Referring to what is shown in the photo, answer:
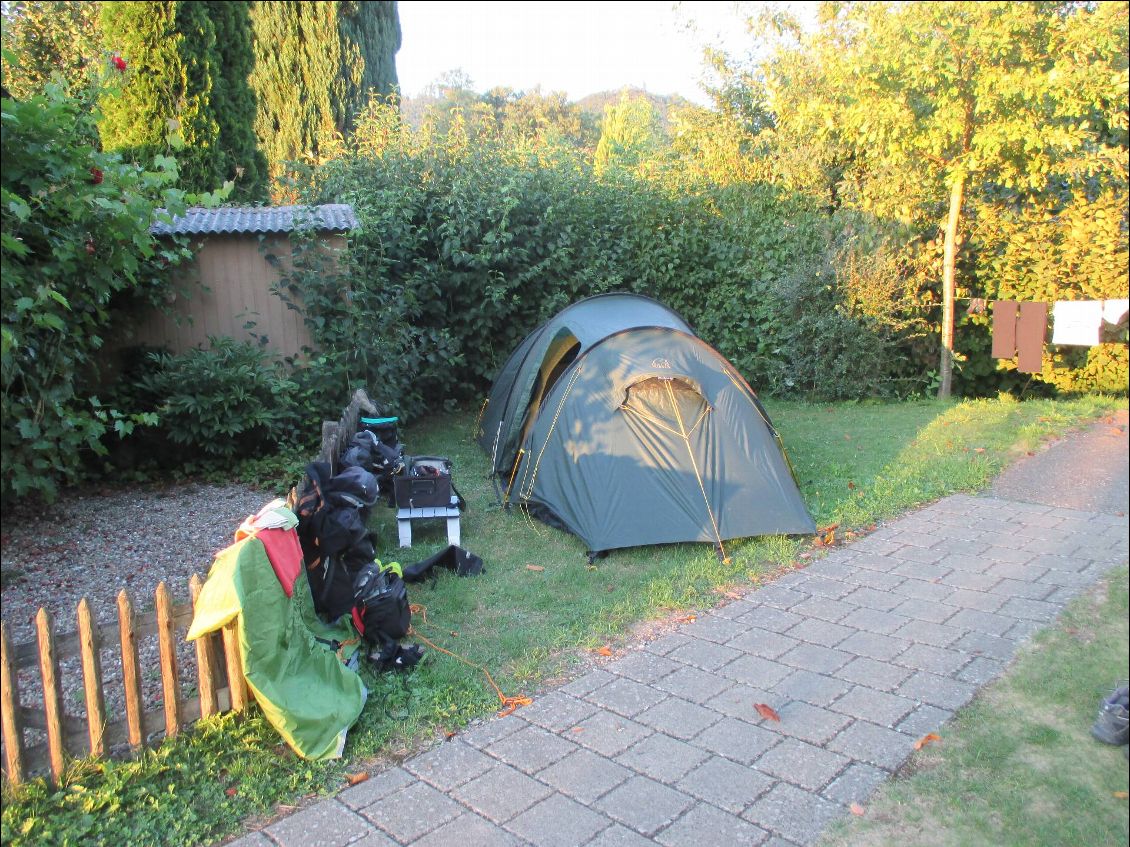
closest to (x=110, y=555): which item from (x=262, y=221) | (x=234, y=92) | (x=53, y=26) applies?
(x=262, y=221)

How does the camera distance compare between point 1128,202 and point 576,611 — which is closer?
point 576,611

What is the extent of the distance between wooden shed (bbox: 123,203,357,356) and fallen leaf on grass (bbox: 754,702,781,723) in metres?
6.40

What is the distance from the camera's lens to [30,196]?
13.3 ft

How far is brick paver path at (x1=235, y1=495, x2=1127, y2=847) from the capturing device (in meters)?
3.15

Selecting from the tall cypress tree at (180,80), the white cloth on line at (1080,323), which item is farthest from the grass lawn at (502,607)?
the tall cypress tree at (180,80)

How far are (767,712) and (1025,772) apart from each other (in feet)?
3.49

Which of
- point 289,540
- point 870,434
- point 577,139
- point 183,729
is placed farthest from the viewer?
point 577,139

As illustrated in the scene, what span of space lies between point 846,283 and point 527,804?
965cm

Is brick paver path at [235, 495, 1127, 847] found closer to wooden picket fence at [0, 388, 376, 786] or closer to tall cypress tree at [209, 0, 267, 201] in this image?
wooden picket fence at [0, 388, 376, 786]

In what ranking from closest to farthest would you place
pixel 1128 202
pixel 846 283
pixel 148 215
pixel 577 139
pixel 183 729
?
1. pixel 183 729
2. pixel 148 215
3. pixel 1128 202
4. pixel 846 283
5. pixel 577 139

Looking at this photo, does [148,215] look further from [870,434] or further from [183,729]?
[870,434]

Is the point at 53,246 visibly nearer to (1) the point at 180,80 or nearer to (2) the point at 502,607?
(2) the point at 502,607

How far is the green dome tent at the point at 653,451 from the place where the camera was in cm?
612

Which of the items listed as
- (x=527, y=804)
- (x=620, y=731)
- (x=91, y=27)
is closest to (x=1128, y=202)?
(x=620, y=731)
